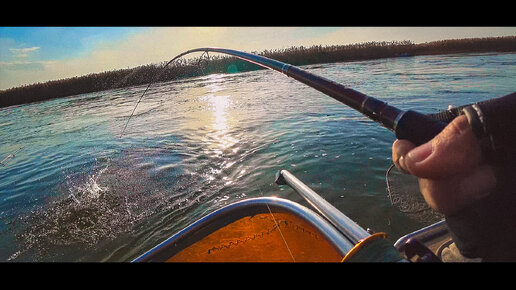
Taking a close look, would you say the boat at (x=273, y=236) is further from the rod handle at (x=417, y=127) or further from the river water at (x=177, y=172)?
the river water at (x=177, y=172)

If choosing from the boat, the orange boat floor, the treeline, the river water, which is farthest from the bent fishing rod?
the treeline

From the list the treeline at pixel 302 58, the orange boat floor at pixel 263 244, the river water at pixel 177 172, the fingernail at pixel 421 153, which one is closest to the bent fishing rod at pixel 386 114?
the fingernail at pixel 421 153

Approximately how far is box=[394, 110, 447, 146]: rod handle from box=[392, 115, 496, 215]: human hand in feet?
0.69

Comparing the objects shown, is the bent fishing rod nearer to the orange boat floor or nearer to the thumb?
the thumb

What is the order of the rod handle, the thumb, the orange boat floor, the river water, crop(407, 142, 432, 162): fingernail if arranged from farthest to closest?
1. the river water
2. the orange boat floor
3. the rod handle
4. crop(407, 142, 432, 162): fingernail
5. the thumb

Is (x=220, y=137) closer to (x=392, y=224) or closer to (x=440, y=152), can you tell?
(x=392, y=224)

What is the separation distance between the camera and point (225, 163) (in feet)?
24.5

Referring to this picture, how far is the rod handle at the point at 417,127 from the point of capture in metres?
1.30

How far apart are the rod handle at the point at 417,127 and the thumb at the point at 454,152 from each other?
258 millimetres

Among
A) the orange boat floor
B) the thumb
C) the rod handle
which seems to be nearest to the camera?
the thumb

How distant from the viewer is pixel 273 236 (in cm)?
300

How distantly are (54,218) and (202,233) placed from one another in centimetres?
452

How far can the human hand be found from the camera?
101 centimetres

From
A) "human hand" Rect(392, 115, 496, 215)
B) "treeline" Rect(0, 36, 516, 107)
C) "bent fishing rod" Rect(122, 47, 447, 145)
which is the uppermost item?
"treeline" Rect(0, 36, 516, 107)
